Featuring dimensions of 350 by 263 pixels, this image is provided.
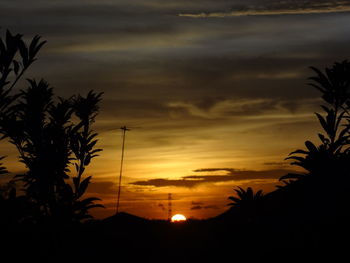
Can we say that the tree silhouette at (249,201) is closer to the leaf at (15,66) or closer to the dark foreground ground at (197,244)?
the dark foreground ground at (197,244)

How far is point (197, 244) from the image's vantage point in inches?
841

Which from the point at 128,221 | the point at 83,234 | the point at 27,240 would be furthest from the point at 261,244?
the point at 128,221

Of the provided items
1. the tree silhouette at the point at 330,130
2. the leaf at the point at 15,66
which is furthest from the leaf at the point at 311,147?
the leaf at the point at 15,66

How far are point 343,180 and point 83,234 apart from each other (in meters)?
6.80

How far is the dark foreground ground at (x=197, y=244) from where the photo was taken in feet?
35.3

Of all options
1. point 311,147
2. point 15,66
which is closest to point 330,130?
point 311,147

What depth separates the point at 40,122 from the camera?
13.7 metres

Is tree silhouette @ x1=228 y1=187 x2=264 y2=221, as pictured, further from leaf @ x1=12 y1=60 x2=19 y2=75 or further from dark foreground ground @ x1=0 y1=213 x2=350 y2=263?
leaf @ x1=12 y1=60 x2=19 y2=75

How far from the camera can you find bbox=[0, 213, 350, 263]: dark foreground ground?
1077 cm

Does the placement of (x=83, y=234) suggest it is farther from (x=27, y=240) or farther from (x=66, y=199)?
(x=27, y=240)

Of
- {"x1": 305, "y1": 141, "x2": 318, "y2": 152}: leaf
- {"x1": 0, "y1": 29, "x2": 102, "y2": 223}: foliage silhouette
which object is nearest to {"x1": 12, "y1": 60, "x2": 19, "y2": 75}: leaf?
{"x1": 0, "y1": 29, "x2": 102, "y2": 223}: foliage silhouette

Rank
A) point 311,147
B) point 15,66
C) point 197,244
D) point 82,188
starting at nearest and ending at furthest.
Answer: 1. point 15,66
2. point 82,188
3. point 311,147
4. point 197,244

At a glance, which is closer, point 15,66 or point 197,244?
point 15,66

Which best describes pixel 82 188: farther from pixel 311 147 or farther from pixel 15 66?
pixel 311 147
